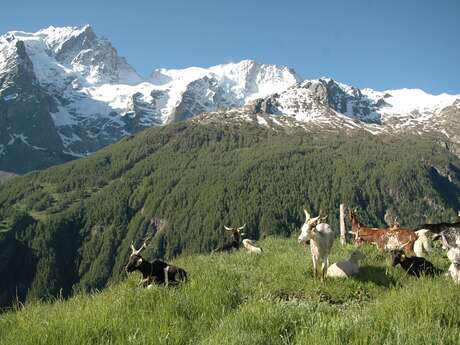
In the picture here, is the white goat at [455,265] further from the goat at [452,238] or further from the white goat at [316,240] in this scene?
the white goat at [316,240]

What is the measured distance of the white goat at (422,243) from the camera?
1642 cm

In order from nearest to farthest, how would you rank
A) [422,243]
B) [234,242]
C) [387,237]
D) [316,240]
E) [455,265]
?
[455,265], [316,240], [422,243], [387,237], [234,242]

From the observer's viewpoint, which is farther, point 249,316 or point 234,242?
point 234,242

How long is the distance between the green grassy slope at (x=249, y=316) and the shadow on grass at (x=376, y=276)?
6 centimetres

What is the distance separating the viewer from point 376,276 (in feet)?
41.1

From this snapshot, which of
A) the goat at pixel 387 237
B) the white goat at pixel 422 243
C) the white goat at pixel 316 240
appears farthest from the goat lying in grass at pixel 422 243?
the white goat at pixel 316 240

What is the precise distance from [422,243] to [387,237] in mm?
1581

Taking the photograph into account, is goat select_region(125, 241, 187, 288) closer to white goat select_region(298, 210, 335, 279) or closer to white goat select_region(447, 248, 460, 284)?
white goat select_region(298, 210, 335, 279)

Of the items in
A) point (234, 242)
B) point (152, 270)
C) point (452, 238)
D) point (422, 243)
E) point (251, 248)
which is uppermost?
point (452, 238)

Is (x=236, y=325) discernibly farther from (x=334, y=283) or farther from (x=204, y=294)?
(x=334, y=283)

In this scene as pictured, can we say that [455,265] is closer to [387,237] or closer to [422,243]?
[422,243]

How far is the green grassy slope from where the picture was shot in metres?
6.94

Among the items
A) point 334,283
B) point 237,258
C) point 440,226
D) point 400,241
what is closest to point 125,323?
point 334,283

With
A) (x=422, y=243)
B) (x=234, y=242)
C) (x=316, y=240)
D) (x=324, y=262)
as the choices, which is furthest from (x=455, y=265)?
(x=234, y=242)
